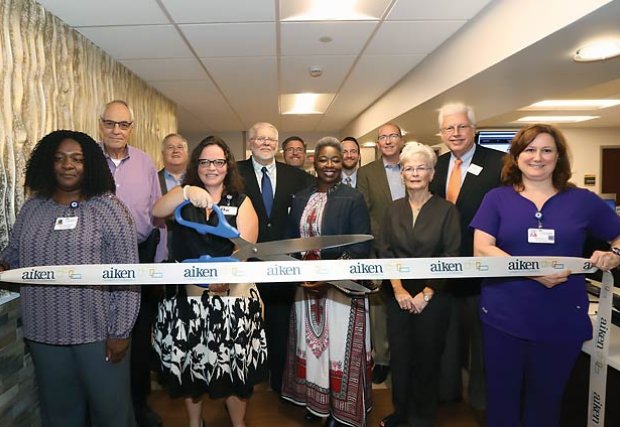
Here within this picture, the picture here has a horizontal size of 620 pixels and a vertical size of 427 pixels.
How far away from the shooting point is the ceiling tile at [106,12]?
8.24 feet

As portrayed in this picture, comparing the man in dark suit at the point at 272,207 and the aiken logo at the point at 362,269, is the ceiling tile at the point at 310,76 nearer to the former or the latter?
the man in dark suit at the point at 272,207

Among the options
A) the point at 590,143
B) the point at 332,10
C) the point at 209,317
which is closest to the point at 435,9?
the point at 332,10

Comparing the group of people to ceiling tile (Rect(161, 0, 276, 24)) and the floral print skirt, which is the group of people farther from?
ceiling tile (Rect(161, 0, 276, 24))

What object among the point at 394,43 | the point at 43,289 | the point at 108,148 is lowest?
the point at 43,289

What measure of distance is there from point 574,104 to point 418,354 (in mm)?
→ 5831

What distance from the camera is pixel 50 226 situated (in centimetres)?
161

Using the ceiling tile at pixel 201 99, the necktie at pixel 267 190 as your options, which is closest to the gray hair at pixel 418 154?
the necktie at pixel 267 190

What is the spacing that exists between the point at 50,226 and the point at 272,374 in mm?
1623

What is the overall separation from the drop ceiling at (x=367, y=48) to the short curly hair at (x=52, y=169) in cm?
133

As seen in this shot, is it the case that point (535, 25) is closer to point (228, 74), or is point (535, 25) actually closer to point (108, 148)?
point (108, 148)

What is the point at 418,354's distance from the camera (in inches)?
83.0

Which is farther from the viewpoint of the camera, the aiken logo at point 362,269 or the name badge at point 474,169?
the name badge at point 474,169

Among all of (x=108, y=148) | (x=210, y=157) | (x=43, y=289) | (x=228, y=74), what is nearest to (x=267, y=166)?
(x=210, y=157)

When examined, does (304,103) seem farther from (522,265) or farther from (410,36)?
(522,265)
